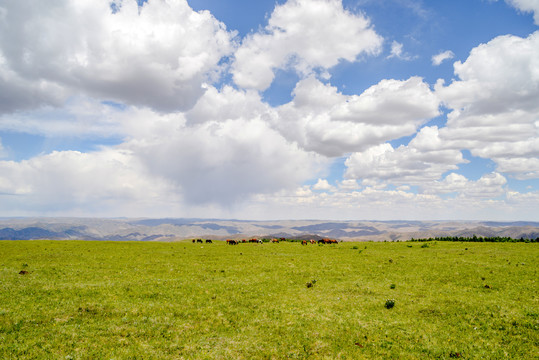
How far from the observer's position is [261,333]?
45.6 ft

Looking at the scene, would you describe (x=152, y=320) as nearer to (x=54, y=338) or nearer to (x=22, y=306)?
(x=54, y=338)

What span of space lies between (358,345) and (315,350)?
2005mm

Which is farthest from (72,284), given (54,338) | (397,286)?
(397,286)

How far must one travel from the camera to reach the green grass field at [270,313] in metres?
12.3

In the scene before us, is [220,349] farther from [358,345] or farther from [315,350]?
[358,345]

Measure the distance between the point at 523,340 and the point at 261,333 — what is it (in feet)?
38.6

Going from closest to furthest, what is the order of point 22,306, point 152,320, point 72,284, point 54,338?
point 54,338
point 152,320
point 22,306
point 72,284

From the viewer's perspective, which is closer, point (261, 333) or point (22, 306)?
point (261, 333)

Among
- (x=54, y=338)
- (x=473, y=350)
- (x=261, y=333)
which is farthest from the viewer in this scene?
(x=261, y=333)

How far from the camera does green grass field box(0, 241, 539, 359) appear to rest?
40.3 feet

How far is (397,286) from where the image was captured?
21328mm

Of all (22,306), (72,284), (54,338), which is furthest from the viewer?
(72,284)

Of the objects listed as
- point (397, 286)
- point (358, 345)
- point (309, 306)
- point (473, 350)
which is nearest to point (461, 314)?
point (473, 350)

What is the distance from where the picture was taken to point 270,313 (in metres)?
16.3
